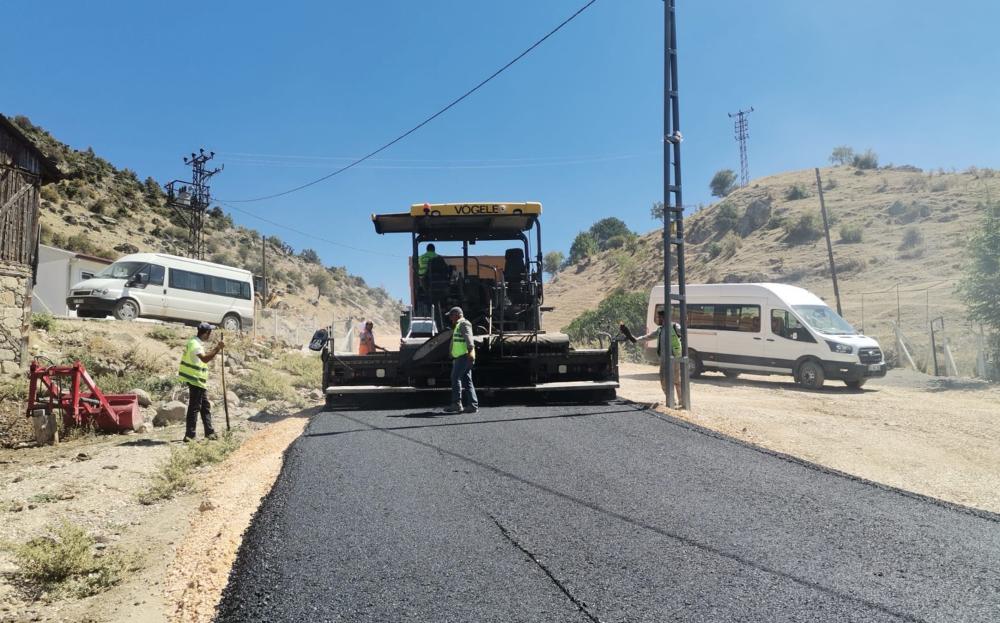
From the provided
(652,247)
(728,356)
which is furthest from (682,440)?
(652,247)

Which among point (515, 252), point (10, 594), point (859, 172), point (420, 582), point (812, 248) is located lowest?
point (10, 594)

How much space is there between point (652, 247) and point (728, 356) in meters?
43.4

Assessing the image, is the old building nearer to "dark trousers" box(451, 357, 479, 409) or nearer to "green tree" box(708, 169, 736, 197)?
"dark trousers" box(451, 357, 479, 409)

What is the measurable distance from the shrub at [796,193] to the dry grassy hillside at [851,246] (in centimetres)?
10

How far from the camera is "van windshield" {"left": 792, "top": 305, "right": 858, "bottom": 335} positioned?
14656mm

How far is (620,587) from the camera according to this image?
10.6 ft

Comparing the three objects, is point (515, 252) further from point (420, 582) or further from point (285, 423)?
point (420, 582)

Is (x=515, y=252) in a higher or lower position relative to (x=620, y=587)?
higher

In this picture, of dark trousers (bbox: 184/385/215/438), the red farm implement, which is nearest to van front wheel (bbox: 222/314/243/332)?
the red farm implement

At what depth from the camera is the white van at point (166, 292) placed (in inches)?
671

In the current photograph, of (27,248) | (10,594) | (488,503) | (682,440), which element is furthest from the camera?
(27,248)

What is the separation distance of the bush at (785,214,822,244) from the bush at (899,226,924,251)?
568 cm

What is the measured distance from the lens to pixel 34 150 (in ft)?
47.3

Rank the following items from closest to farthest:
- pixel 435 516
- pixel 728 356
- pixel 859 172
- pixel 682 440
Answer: pixel 435 516, pixel 682 440, pixel 728 356, pixel 859 172
